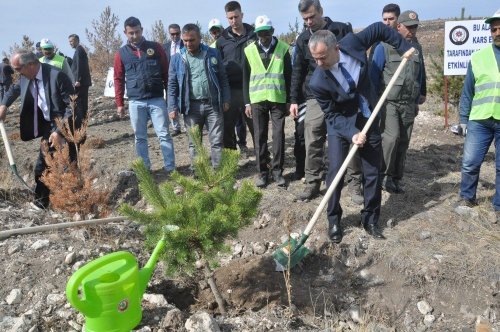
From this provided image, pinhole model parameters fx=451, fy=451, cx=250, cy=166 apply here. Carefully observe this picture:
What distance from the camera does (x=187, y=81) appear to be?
538cm

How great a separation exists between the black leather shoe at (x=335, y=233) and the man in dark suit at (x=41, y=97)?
2877mm

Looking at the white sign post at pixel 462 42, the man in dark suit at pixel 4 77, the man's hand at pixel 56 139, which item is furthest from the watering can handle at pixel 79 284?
the man in dark suit at pixel 4 77

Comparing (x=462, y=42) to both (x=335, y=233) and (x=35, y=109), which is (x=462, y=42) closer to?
(x=335, y=233)

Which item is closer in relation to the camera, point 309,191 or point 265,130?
point 309,191

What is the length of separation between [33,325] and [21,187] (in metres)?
3.68

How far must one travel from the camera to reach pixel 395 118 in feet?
16.0

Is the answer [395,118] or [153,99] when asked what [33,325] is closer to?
[153,99]

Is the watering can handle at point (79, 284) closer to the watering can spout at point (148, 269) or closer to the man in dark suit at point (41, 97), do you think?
the watering can spout at point (148, 269)

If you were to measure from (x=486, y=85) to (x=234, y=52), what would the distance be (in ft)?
9.89

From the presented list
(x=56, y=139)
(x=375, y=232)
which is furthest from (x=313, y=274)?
(x=56, y=139)

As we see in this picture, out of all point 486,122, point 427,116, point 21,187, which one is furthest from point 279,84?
point 427,116

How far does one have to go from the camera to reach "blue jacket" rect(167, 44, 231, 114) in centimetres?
537

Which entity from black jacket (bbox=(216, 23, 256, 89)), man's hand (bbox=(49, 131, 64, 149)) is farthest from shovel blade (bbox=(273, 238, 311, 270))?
black jacket (bbox=(216, 23, 256, 89))

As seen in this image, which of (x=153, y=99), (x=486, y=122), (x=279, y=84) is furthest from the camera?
(x=153, y=99)
